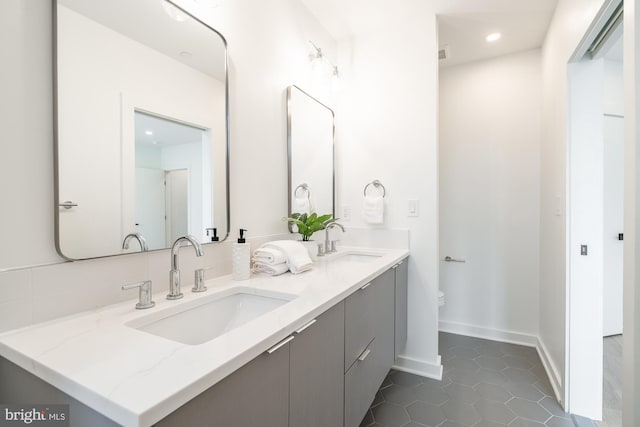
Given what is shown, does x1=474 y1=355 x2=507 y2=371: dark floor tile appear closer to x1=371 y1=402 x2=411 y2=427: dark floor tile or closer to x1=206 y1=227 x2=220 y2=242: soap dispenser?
x1=371 y1=402 x2=411 y2=427: dark floor tile

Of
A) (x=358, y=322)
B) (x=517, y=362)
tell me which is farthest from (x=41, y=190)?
(x=517, y=362)

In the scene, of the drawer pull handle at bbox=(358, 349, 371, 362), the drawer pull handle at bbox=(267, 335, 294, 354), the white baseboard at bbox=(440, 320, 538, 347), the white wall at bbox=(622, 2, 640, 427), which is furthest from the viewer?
the white baseboard at bbox=(440, 320, 538, 347)

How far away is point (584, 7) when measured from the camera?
1.45 meters

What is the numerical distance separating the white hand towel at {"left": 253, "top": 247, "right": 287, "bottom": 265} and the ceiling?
1.71 m

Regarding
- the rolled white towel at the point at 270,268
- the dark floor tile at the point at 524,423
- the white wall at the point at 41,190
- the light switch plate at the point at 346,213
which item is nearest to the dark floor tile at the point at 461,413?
the dark floor tile at the point at 524,423

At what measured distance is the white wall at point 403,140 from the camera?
215 centimetres

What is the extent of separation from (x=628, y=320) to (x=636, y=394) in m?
0.24

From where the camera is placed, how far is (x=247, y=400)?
689 mm

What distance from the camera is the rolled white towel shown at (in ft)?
4.60

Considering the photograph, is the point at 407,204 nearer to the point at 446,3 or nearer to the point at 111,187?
the point at 446,3

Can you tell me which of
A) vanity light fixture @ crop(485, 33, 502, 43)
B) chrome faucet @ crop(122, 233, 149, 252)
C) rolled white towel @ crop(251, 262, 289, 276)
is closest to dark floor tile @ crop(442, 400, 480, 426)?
rolled white towel @ crop(251, 262, 289, 276)

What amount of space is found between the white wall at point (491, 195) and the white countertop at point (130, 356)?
2.35 metres

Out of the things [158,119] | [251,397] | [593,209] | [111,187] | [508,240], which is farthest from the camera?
[508,240]

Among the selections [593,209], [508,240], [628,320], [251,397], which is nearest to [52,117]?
[251,397]
